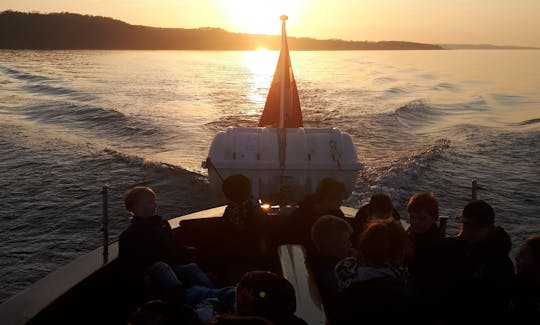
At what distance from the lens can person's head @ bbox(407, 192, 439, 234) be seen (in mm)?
3076

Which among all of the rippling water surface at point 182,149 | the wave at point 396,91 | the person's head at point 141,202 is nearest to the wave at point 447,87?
the rippling water surface at point 182,149

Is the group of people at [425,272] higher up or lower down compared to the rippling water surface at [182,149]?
higher up

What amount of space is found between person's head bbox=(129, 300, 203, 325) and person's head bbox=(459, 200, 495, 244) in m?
1.82

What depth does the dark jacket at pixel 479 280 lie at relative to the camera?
280 centimetres

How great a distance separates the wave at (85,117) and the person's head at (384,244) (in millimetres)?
14768

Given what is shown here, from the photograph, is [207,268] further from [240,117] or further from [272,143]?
[240,117]

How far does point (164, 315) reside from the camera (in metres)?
1.89

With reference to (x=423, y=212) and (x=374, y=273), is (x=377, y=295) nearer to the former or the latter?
(x=374, y=273)

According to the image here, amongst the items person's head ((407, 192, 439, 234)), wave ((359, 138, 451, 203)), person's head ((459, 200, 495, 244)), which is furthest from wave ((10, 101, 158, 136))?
person's head ((459, 200, 495, 244))

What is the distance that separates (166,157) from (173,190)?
3.07m

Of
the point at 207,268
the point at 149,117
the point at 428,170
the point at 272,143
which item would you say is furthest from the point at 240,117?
the point at 207,268

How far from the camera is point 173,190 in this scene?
1038cm

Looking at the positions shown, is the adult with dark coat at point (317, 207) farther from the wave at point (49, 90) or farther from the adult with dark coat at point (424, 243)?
the wave at point (49, 90)

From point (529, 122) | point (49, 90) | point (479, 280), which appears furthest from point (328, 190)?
point (49, 90)
